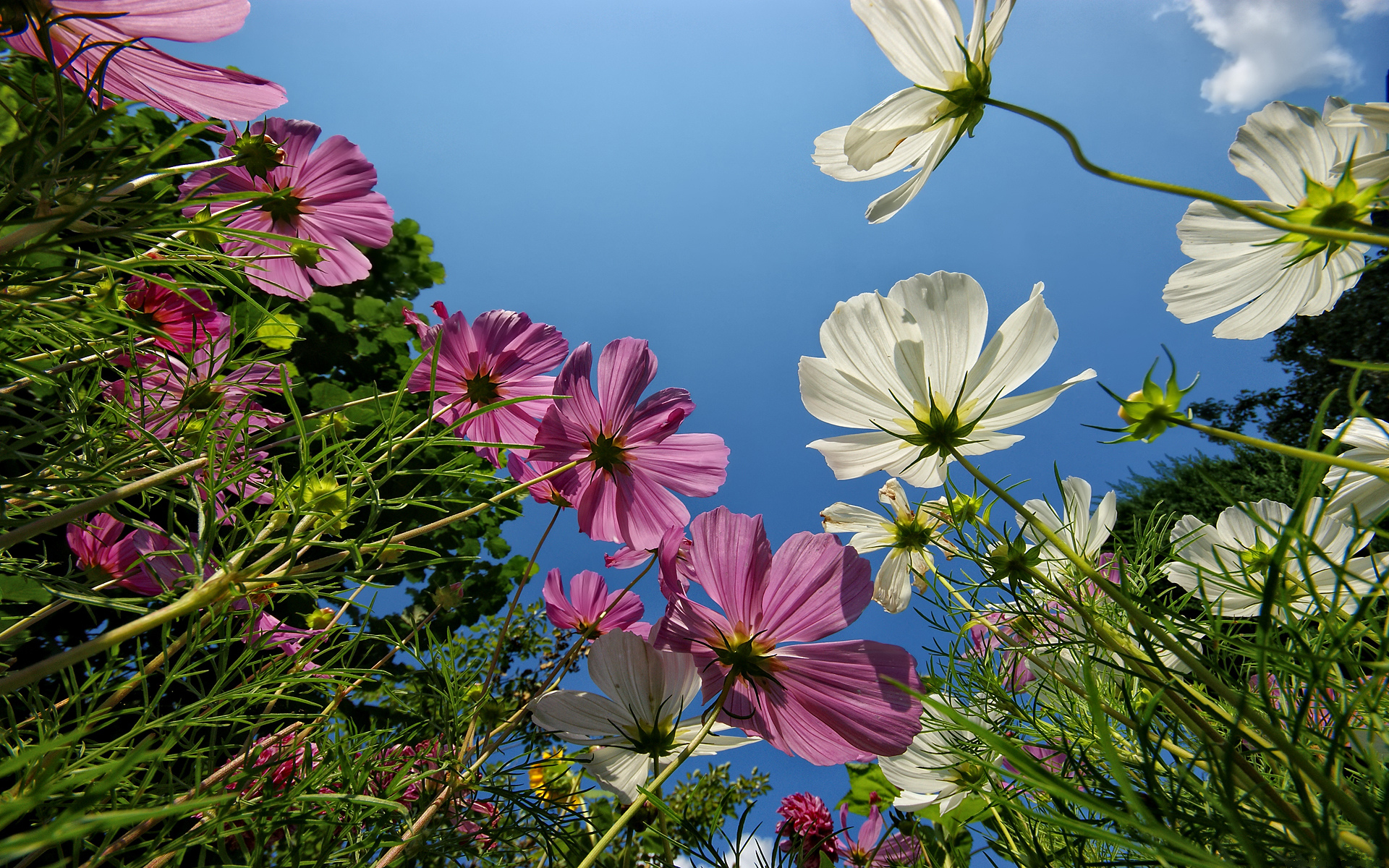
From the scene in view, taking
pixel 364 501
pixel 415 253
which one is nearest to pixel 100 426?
pixel 364 501

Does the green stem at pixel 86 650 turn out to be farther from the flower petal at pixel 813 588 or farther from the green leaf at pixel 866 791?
the green leaf at pixel 866 791

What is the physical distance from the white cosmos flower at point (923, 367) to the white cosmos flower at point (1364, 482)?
16 cm

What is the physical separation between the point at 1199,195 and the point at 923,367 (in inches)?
9.7

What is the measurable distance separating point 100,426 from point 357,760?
41cm

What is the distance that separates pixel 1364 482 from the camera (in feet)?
1.16

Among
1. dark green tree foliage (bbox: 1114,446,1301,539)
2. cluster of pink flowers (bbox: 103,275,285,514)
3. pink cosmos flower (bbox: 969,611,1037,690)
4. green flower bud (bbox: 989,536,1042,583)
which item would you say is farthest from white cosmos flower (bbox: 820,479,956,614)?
dark green tree foliage (bbox: 1114,446,1301,539)

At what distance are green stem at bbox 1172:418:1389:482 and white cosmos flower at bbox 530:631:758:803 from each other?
357 millimetres

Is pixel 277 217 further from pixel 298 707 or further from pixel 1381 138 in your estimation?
pixel 1381 138

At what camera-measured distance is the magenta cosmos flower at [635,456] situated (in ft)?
2.40

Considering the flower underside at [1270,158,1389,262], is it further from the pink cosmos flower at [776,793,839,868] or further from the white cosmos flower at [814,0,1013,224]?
the pink cosmos flower at [776,793,839,868]

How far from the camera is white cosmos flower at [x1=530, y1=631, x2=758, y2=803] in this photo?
0.51 metres

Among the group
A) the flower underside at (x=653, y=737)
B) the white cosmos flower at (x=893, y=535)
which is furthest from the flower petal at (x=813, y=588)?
the white cosmos flower at (x=893, y=535)

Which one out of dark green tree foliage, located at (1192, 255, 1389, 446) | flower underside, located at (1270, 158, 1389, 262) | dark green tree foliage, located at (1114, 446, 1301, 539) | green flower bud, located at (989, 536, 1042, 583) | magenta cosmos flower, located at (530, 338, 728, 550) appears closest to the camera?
flower underside, located at (1270, 158, 1389, 262)

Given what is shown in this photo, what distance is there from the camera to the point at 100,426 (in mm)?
633
